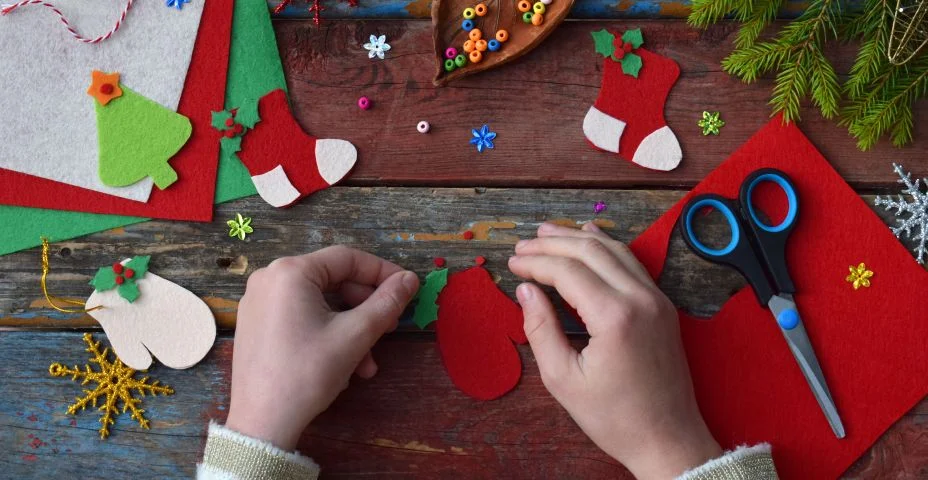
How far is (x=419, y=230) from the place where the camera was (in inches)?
39.2

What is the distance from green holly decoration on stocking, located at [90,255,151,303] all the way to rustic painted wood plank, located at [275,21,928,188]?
300mm

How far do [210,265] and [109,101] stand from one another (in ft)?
0.87

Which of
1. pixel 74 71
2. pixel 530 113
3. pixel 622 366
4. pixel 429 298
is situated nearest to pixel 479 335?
pixel 429 298

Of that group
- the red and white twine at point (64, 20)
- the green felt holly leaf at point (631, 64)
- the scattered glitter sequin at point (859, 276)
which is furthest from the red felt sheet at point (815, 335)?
the red and white twine at point (64, 20)

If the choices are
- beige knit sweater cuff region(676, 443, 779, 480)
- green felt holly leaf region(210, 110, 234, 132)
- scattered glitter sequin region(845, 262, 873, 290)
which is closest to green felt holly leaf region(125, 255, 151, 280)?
green felt holly leaf region(210, 110, 234, 132)

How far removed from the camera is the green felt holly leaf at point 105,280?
98cm

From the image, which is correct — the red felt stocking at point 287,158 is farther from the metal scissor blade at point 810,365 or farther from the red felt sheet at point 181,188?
the metal scissor blade at point 810,365

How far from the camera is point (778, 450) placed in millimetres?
935

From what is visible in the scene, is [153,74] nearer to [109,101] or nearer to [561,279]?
[109,101]

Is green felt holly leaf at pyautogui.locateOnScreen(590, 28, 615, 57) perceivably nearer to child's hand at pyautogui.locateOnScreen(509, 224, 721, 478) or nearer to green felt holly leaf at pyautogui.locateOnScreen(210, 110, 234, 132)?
child's hand at pyautogui.locateOnScreen(509, 224, 721, 478)

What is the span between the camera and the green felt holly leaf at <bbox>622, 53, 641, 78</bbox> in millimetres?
1002

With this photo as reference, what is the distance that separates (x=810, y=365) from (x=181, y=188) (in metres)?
0.86

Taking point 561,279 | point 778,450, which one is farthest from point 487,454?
point 778,450

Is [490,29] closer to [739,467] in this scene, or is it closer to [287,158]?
[287,158]
